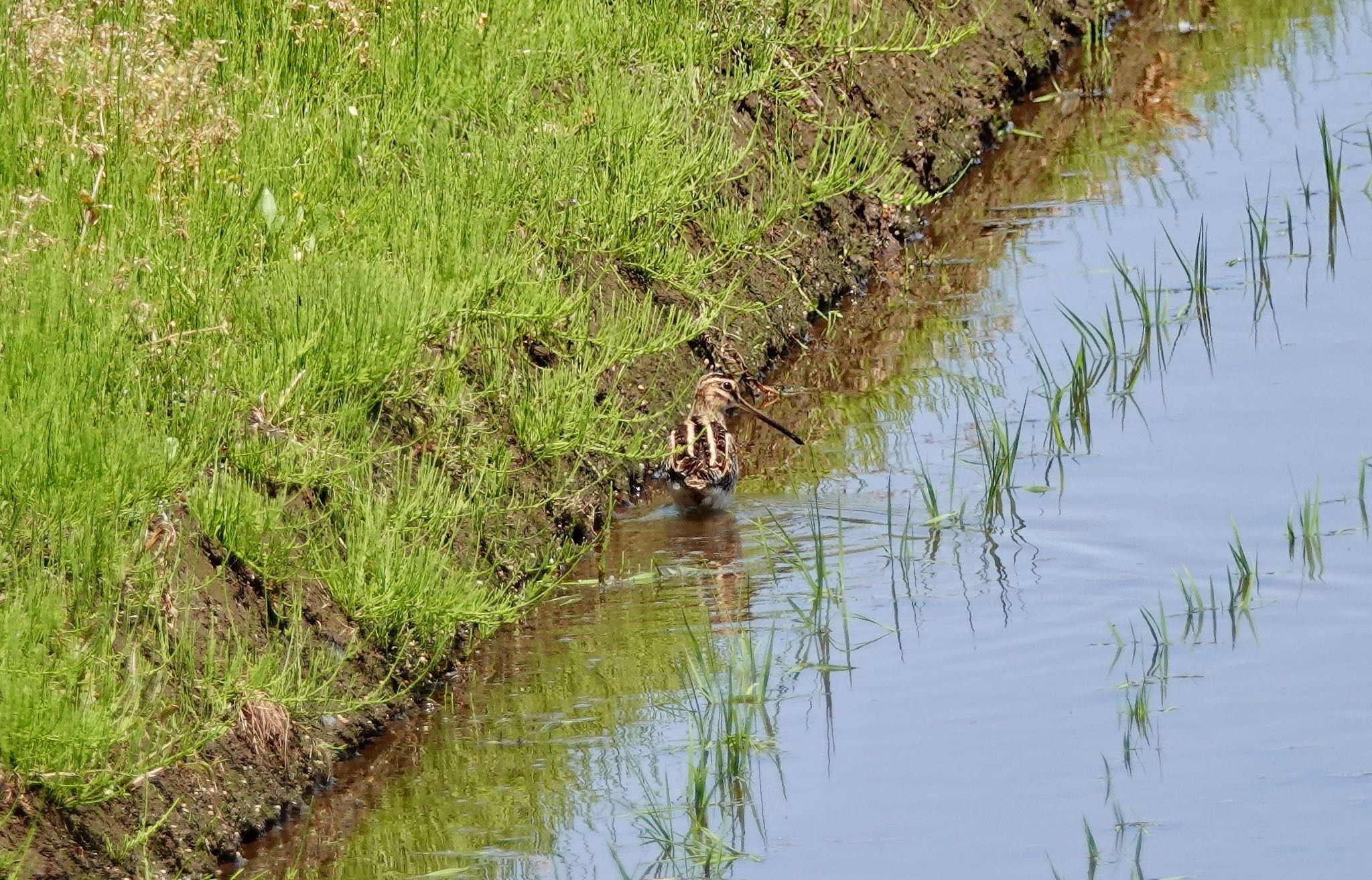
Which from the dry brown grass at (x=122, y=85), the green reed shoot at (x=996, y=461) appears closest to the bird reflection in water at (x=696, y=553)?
the green reed shoot at (x=996, y=461)

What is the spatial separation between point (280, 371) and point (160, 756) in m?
1.53

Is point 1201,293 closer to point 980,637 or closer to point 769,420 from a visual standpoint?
point 769,420

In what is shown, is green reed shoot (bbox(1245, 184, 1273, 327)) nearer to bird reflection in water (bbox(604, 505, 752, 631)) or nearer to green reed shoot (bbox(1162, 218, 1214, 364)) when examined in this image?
green reed shoot (bbox(1162, 218, 1214, 364))

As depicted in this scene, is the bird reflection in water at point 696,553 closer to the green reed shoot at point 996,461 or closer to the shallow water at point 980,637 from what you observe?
the shallow water at point 980,637

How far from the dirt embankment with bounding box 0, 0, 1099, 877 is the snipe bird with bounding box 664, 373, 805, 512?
1.15 ft

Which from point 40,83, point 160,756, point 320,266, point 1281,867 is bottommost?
point 1281,867

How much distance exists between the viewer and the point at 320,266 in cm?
652

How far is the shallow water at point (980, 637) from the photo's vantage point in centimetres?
504

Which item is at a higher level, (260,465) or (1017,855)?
(260,465)

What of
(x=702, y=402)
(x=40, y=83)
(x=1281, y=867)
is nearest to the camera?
(x=1281, y=867)

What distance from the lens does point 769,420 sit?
8094 millimetres

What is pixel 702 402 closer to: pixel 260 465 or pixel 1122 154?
pixel 260 465

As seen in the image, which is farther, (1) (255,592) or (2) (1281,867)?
(1) (255,592)

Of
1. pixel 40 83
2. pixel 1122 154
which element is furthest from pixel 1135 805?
pixel 1122 154
